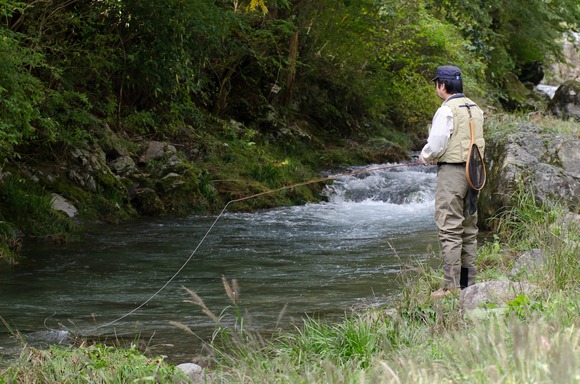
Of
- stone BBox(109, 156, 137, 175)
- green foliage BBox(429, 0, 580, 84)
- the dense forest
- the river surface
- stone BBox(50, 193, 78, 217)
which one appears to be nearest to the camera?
the river surface

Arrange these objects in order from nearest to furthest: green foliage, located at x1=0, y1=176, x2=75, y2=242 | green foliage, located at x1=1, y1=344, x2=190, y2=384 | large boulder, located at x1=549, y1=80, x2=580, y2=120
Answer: green foliage, located at x1=1, y1=344, x2=190, y2=384 < green foliage, located at x1=0, y1=176, x2=75, y2=242 < large boulder, located at x1=549, y1=80, x2=580, y2=120

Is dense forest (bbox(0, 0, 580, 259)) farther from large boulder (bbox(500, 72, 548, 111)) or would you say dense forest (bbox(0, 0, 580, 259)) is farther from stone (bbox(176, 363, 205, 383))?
stone (bbox(176, 363, 205, 383))

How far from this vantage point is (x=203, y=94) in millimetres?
17781

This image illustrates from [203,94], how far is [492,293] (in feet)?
42.9

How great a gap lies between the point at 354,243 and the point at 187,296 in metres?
3.80

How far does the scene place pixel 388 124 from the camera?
2562 centimetres

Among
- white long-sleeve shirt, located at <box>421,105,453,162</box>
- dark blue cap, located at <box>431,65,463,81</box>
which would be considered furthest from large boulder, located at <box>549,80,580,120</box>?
white long-sleeve shirt, located at <box>421,105,453,162</box>

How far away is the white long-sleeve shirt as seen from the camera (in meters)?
6.50

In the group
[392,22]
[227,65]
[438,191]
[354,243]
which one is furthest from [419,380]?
[392,22]

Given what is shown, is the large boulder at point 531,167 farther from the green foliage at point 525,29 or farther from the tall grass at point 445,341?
the green foliage at point 525,29

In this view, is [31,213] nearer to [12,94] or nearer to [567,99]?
[12,94]

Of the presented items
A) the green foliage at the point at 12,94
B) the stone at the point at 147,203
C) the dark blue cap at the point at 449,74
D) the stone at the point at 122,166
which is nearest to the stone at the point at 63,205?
the stone at the point at 147,203

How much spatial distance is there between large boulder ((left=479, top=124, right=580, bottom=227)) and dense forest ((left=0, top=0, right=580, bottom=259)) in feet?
12.9

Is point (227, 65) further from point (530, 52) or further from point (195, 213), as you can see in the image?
point (530, 52)
